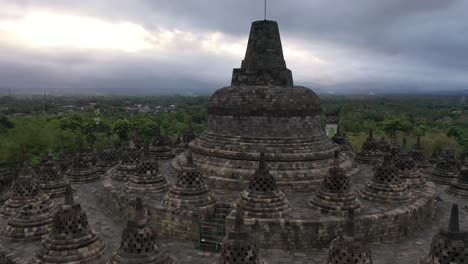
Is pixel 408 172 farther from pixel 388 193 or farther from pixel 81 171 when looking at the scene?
pixel 81 171

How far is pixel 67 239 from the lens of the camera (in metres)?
12.3

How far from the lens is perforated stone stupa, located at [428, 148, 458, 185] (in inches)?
997

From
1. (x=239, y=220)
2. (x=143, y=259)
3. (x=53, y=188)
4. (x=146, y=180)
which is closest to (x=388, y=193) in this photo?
(x=239, y=220)

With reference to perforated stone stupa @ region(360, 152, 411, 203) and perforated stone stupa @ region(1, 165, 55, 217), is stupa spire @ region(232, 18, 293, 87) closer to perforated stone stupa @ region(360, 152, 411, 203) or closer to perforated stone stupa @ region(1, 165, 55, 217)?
perforated stone stupa @ region(360, 152, 411, 203)

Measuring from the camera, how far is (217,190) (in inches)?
737

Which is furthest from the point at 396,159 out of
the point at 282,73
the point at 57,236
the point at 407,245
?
the point at 57,236

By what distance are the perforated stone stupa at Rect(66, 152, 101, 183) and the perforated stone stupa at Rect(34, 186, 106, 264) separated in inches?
458

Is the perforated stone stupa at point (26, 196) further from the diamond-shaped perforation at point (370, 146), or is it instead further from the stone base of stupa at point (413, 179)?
the diamond-shaped perforation at point (370, 146)

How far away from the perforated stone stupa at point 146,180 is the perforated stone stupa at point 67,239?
201 inches

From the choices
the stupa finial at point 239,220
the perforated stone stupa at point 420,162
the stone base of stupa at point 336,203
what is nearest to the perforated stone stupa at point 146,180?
the stone base of stupa at point 336,203

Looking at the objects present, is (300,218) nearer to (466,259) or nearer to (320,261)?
(320,261)

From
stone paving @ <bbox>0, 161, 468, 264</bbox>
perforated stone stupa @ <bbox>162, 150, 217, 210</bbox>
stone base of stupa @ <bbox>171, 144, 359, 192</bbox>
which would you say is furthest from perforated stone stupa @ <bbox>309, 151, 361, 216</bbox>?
perforated stone stupa @ <bbox>162, 150, 217, 210</bbox>

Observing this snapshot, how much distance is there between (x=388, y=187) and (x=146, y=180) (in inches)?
458

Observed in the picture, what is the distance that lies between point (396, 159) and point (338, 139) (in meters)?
9.58
